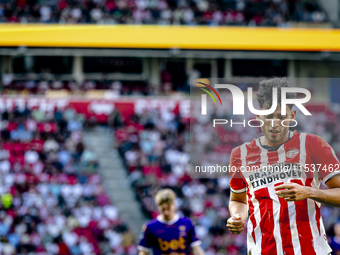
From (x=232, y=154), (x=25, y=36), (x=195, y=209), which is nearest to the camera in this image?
(x=232, y=154)

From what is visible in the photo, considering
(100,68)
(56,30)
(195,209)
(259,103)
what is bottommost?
(195,209)

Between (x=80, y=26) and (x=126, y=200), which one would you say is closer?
(x=126, y=200)

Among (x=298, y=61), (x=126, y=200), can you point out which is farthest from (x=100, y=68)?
(x=298, y=61)

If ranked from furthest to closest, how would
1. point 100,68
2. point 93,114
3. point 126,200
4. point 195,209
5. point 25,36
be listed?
point 100,68 < point 25,36 < point 93,114 < point 126,200 < point 195,209

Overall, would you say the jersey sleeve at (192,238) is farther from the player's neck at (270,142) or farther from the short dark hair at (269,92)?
the short dark hair at (269,92)

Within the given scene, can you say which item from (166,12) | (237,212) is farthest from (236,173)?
(166,12)

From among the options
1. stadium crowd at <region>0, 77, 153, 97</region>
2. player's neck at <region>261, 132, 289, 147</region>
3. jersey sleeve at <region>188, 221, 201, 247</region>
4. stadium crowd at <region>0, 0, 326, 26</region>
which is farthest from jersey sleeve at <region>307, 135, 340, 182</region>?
stadium crowd at <region>0, 0, 326, 26</region>

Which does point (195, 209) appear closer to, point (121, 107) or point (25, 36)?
point (121, 107)

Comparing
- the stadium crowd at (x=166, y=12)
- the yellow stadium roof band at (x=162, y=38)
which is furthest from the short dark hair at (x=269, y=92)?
the stadium crowd at (x=166, y=12)

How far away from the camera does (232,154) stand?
2.51 metres

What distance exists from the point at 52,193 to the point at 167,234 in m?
5.46

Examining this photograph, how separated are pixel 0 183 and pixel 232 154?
7903mm

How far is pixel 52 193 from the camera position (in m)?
8.80

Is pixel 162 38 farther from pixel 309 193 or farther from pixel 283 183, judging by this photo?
pixel 309 193
